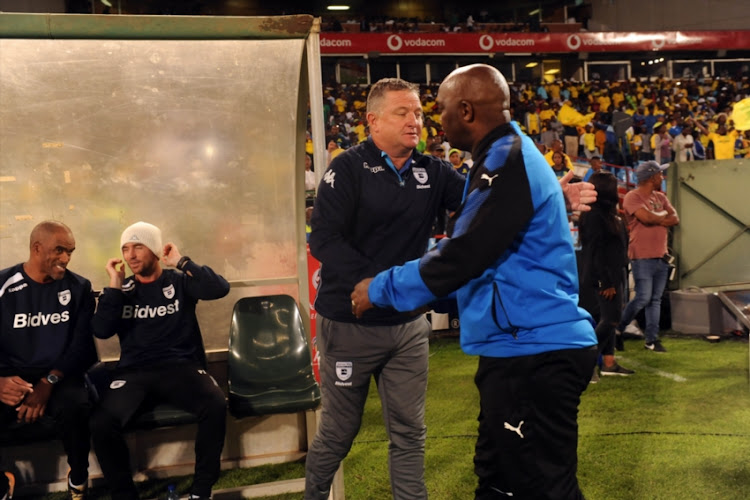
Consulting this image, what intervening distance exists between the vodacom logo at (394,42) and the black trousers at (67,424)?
75.7ft

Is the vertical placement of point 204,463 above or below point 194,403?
below

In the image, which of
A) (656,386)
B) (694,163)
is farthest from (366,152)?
(694,163)

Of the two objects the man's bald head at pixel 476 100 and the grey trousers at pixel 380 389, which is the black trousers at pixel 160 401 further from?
the man's bald head at pixel 476 100

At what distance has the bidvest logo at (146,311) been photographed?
387cm

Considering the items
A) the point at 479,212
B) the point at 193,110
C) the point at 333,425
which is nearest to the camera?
the point at 479,212

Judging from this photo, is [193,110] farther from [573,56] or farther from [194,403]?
[573,56]

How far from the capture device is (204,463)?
11.4 ft

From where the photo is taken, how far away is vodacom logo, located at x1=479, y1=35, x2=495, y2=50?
26484 millimetres

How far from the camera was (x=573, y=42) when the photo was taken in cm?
2780

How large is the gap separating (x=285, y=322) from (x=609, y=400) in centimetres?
285

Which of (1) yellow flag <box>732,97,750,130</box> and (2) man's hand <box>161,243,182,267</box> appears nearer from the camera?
(2) man's hand <box>161,243,182,267</box>

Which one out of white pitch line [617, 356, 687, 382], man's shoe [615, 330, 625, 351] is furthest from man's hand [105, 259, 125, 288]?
man's shoe [615, 330, 625, 351]

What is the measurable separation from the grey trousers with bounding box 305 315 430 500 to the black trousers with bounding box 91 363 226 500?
0.70 m

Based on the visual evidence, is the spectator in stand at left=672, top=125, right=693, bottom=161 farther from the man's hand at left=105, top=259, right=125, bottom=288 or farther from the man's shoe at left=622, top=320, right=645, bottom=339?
the man's hand at left=105, top=259, right=125, bottom=288
